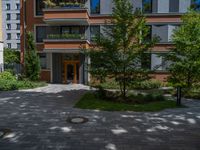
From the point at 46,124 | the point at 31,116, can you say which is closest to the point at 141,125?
the point at 46,124

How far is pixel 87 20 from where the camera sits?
26.3 meters

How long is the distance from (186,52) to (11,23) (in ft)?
202

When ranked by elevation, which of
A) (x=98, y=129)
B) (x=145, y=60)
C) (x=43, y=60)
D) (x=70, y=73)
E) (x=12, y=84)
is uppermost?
(x=145, y=60)

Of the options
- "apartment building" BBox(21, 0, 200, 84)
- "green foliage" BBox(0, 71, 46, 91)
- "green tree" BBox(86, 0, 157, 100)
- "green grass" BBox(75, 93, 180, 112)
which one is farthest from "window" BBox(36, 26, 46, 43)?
"green grass" BBox(75, 93, 180, 112)

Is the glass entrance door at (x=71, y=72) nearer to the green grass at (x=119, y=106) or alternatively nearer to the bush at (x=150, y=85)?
the bush at (x=150, y=85)

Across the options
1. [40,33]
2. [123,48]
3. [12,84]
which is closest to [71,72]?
[40,33]

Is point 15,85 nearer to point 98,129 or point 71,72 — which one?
point 71,72

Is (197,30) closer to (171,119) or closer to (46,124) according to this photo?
(171,119)

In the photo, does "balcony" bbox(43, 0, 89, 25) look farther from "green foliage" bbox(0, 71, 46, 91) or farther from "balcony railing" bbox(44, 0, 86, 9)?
"green foliage" bbox(0, 71, 46, 91)

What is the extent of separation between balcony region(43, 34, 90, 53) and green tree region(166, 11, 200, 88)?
35.8 feet

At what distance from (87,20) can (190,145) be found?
20.1 meters

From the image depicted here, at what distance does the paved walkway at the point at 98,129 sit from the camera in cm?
819

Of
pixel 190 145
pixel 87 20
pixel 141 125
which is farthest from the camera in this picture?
pixel 87 20

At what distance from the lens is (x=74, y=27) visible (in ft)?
90.9
